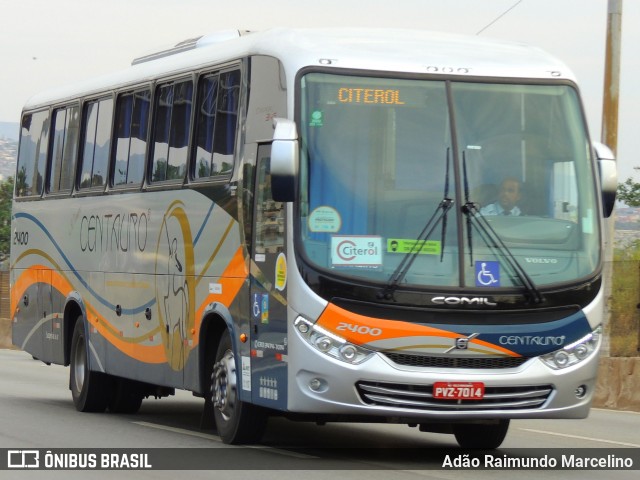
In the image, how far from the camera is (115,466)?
12172mm

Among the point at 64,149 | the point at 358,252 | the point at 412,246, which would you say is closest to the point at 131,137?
the point at 64,149

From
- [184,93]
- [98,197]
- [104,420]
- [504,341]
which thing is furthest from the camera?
[98,197]

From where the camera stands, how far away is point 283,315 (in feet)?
40.3

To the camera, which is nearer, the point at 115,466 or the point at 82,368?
the point at 115,466

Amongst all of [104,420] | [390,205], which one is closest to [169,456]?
[390,205]

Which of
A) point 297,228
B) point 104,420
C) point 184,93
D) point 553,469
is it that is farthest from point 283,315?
point 104,420

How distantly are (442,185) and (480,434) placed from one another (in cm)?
280

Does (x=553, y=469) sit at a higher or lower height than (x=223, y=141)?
lower

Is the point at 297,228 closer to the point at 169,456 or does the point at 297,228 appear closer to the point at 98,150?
the point at 169,456

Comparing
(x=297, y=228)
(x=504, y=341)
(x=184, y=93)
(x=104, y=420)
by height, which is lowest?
(x=104, y=420)

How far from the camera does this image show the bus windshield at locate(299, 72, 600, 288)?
1209cm

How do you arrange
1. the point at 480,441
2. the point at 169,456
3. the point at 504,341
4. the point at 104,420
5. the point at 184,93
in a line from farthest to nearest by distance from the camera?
the point at 104,420, the point at 184,93, the point at 480,441, the point at 169,456, the point at 504,341

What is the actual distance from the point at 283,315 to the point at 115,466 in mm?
1729

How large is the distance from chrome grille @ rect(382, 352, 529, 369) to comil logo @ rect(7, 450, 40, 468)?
2898 mm
